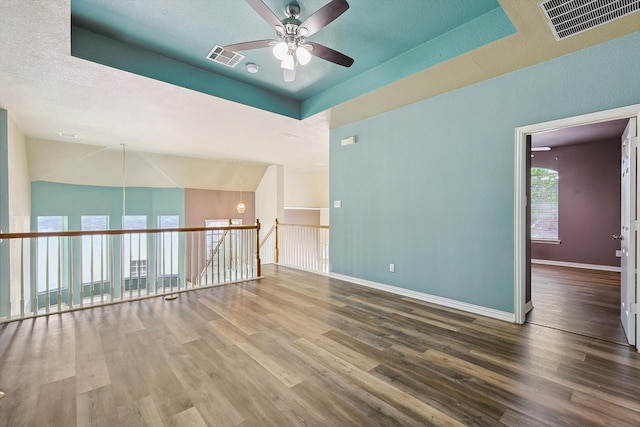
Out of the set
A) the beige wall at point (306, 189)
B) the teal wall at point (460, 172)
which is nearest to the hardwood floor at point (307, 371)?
the teal wall at point (460, 172)

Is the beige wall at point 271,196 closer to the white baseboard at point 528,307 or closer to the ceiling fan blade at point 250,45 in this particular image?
the ceiling fan blade at point 250,45

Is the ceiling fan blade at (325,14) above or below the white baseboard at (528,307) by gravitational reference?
above

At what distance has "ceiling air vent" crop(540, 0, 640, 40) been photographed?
2.11 metres

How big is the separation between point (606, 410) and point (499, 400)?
606 millimetres

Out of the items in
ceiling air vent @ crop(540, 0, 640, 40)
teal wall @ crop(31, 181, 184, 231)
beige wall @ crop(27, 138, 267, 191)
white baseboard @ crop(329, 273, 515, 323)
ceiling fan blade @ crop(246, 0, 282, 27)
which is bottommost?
white baseboard @ crop(329, 273, 515, 323)

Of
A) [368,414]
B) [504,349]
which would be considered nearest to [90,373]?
[368,414]

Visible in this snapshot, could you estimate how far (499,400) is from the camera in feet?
6.03

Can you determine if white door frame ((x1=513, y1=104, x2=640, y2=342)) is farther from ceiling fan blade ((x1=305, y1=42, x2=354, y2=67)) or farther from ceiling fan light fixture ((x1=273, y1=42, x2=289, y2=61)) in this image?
ceiling fan light fixture ((x1=273, y1=42, x2=289, y2=61))

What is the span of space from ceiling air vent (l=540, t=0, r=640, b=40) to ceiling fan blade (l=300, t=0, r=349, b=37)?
1.49 metres

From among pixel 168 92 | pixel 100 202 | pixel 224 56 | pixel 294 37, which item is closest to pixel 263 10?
pixel 294 37

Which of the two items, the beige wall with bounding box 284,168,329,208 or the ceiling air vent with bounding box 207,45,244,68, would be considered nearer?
the ceiling air vent with bounding box 207,45,244,68

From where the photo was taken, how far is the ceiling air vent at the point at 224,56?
3287 millimetres

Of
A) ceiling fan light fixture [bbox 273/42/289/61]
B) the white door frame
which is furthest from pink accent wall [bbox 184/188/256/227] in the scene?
the white door frame

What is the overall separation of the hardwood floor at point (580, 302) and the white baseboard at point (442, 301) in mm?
307
